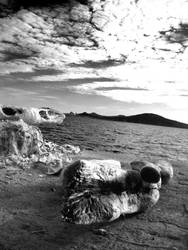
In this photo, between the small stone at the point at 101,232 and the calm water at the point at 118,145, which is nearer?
the small stone at the point at 101,232

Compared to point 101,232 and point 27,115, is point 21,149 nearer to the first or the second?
point 101,232

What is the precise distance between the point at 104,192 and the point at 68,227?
1.28 metres

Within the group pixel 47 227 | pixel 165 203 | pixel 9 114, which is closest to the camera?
pixel 47 227

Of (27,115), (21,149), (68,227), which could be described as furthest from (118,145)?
(27,115)

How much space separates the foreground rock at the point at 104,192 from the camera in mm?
5086

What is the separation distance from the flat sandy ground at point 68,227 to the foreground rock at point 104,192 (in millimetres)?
242

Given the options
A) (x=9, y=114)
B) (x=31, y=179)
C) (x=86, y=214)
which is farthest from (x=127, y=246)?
(x=9, y=114)

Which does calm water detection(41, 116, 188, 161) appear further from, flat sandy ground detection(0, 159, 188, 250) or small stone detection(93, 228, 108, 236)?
small stone detection(93, 228, 108, 236)

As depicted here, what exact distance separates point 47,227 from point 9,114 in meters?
44.4

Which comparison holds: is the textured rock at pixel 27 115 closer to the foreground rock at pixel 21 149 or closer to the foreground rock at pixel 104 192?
the foreground rock at pixel 21 149

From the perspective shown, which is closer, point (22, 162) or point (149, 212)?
point (149, 212)

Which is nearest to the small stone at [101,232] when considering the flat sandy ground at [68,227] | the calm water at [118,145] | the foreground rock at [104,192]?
the flat sandy ground at [68,227]

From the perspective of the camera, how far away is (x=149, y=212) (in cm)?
616

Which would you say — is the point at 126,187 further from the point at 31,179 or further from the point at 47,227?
the point at 31,179
